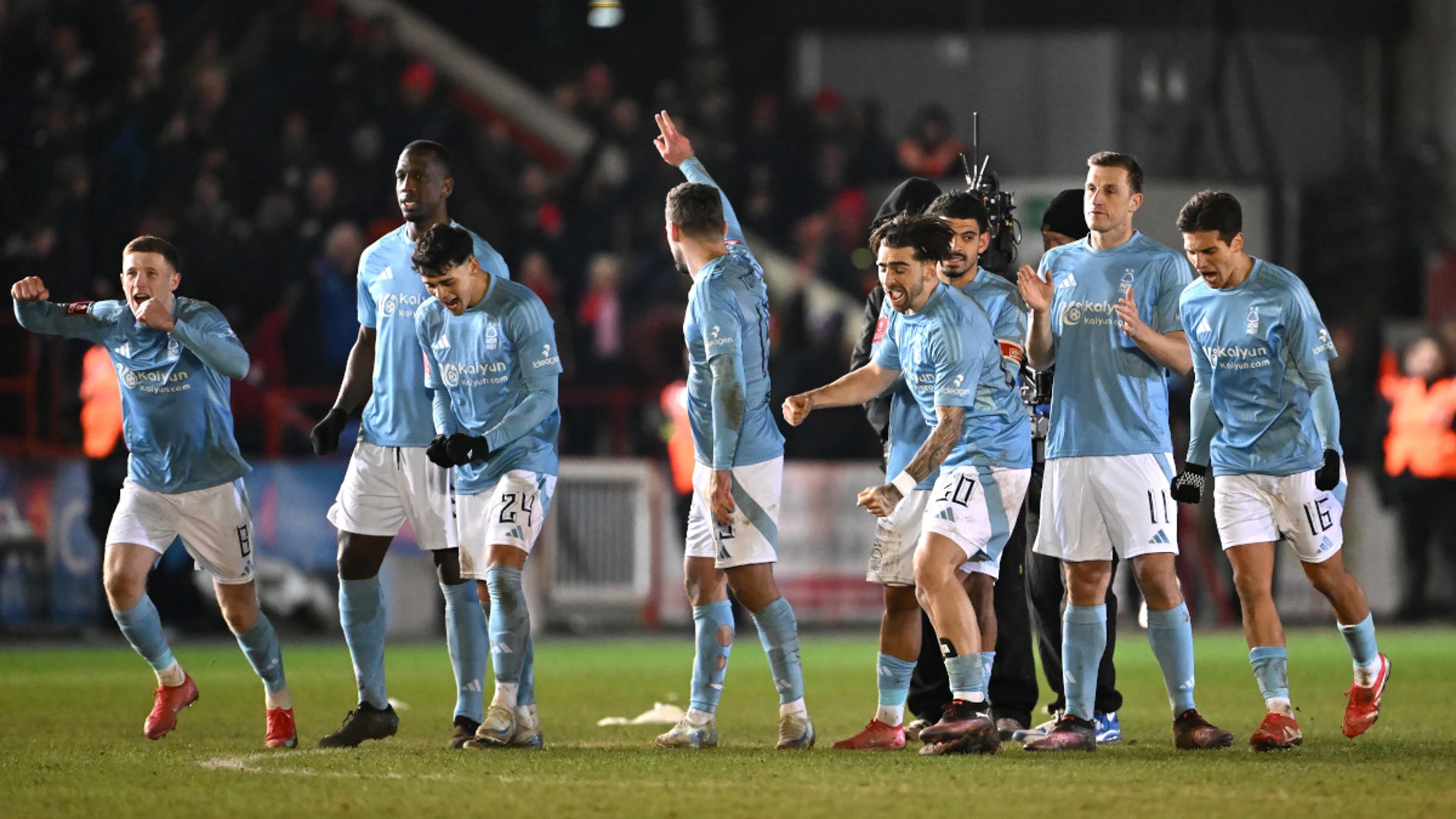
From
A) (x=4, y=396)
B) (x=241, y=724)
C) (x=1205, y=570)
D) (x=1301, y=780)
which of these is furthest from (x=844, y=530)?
(x=1301, y=780)

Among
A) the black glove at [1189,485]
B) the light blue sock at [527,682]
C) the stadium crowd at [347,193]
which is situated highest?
the stadium crowd at [347,193]

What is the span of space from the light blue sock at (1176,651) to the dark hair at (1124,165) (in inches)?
71.9

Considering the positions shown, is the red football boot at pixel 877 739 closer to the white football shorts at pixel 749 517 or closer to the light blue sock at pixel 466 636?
the white football shorts at pixel 749 517

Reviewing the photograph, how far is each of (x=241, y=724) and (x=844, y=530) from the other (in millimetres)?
8782

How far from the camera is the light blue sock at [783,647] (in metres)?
8.54

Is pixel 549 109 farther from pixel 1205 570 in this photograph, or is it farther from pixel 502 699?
pixel 502 699

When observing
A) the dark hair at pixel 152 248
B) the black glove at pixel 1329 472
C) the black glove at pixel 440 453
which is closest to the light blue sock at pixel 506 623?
the black glove at pixel 440 453

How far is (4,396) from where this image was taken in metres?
16.8

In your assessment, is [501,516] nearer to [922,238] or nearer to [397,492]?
[397,492]

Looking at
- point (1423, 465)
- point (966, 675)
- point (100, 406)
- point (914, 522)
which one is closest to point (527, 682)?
point (914, 522)

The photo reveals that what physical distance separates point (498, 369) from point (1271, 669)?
11.7 ft

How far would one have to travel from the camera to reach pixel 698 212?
855 centimetres

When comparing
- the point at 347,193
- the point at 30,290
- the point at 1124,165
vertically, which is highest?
the point at 347,193

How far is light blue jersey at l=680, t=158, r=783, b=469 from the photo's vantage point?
8422 mm
